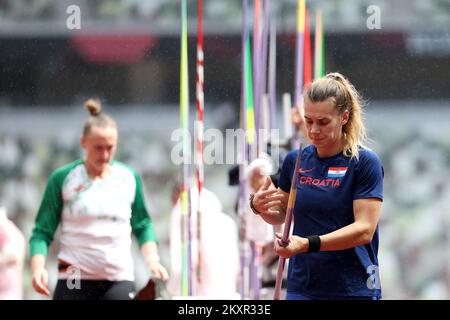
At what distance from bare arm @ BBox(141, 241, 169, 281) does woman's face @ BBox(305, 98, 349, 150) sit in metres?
1.17

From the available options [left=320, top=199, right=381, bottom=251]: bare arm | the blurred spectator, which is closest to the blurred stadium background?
the blurred spectator

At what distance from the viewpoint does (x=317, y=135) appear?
2469mm

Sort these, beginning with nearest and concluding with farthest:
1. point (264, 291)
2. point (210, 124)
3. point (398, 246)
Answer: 1. point (264, 291)
2. point (210, 124)
3. point (398, 246)

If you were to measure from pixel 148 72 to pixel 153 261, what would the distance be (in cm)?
293

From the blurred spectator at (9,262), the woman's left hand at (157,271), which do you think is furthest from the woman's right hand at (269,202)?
the blurred spectator at (9,262)

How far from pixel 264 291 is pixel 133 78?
235cm

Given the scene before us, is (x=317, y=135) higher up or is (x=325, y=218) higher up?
(x=317, y=135)

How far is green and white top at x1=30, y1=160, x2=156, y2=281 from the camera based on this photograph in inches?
137

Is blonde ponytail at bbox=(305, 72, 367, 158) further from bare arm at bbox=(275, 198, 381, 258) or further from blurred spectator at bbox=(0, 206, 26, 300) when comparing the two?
blurred spectator at bbox=(0, 206, 26, 300)

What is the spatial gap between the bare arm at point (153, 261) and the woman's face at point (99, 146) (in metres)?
0.32

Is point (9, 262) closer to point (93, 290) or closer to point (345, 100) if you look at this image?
point (93, 290)

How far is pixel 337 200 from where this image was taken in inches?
97.3
